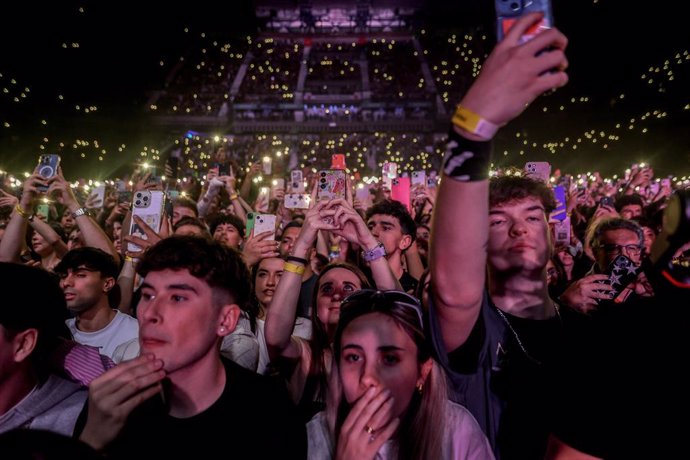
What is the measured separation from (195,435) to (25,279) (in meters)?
1.11

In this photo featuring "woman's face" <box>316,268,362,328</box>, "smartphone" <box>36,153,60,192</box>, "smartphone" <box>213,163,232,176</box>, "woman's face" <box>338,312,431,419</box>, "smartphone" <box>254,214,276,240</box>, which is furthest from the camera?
"smartphone" <box>213,163,232,176</box>

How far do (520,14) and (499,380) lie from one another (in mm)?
1309

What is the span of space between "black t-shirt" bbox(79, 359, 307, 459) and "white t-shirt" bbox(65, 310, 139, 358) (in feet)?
5.72

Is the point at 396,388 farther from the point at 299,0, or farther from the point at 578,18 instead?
the point at 299,0

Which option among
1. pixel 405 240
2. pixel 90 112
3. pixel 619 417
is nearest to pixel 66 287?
pixel 405 240

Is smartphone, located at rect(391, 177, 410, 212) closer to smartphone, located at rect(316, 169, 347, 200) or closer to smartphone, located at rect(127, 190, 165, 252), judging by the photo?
smartphone, located at rect(316, 169, 347, 200)

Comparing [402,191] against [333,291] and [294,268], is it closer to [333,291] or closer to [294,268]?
[333,291]

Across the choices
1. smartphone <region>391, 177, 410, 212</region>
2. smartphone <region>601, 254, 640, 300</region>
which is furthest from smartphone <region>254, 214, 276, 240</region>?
smartphone <region>601, 254, 640, 300</region>

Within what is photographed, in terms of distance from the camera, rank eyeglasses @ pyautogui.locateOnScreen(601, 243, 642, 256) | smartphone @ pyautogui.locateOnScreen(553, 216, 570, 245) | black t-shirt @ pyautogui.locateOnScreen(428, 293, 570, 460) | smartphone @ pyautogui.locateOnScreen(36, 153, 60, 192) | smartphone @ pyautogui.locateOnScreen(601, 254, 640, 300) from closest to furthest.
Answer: black t-shirt @ pyautogui.locateOnScreen(428, 293, 570, 460) < smartphone @ pyautogui.locateOnScreen(601, 254, 640, 300) < eyeglasses @ pyautogui.locateOnScreen(601, 243, 642, 256) < smartphone @ pyautogui.locateOnScreen(36, 153, 60, 192) < smartphone @ pyautogui.locateOnScreen(553, 216, 570, 245)

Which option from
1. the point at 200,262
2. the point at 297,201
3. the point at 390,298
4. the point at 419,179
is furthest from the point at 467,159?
the point at 419,179

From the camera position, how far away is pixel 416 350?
180 centimetres

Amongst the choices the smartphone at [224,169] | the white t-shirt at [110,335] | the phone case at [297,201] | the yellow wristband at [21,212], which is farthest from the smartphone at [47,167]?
the smartphone at [224,169]

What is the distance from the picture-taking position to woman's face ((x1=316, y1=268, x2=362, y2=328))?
2.90m

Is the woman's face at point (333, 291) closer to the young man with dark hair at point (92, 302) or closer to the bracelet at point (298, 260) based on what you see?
the bracelet at point (298, 260)
